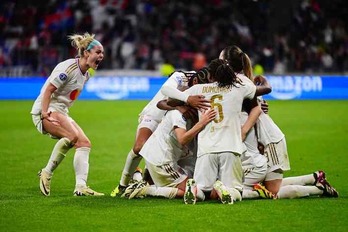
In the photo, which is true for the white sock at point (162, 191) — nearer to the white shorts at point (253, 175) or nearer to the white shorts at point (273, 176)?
the white shorts at point (253, 175)

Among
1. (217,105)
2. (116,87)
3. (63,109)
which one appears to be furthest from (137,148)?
(116,87)

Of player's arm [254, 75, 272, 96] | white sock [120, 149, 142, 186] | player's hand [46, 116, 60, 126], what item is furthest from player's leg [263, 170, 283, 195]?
player's hand [46, 116, 60, 126]

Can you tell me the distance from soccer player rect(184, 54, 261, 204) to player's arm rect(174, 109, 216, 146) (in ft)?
0.19

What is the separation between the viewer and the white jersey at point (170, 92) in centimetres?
885

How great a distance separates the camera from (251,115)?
895cm

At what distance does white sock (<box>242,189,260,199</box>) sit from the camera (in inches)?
352

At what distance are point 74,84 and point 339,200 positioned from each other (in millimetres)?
3673

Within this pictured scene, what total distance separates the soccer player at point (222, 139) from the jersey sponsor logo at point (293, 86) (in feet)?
61.6

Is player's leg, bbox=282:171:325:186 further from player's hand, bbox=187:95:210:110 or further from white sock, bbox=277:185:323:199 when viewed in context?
player's hand, bbox=187:95:210:110

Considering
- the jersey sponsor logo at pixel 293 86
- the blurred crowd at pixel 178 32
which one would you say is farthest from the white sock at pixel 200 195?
the blurred crowd at pixel 178 32

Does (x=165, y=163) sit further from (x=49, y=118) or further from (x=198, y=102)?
(x=49, y=118)

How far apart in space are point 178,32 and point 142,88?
15.2 feet

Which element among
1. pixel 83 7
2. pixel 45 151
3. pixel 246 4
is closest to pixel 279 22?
pixel 246 4

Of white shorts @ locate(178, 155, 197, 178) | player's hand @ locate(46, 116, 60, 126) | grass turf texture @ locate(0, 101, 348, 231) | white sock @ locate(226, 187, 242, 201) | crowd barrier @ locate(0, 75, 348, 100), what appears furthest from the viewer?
crowd barrier @ locate(0, 75, 348, 100)
